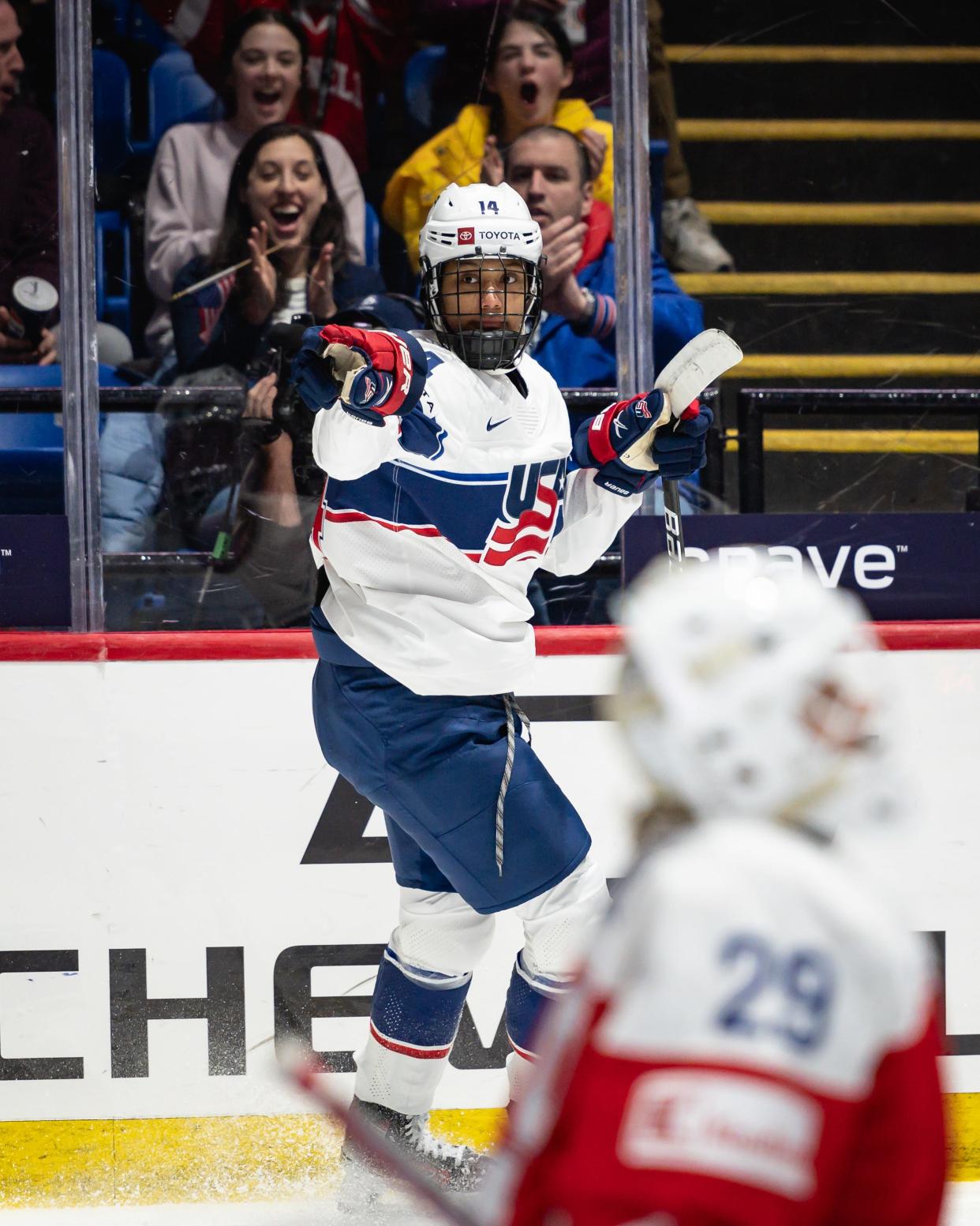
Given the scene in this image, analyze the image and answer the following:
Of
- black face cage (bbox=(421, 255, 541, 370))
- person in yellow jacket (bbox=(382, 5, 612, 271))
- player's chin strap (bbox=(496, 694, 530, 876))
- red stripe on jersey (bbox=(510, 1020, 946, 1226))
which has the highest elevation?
person in yellow jacket (bbox=(382, 5, 612, 271))

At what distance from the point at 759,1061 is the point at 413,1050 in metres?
1.52

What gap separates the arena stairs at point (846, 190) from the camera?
283 centimetres

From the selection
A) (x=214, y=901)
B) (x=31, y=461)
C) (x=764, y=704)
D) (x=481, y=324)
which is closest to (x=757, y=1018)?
(x=764, y=704)

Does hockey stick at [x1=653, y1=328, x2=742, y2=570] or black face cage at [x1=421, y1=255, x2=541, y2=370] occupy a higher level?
black face cage at [x1=421, y1=255, x2=541, y2=370]

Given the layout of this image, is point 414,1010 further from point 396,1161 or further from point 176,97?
point 176,97

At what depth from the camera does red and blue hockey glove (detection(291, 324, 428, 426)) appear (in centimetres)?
184

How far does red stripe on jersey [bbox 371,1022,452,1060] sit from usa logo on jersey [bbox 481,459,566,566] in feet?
2.24

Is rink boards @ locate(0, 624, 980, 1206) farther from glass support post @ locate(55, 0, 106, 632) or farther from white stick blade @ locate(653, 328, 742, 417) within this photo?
white stick blade @ locate(653, 328, 742, 417)

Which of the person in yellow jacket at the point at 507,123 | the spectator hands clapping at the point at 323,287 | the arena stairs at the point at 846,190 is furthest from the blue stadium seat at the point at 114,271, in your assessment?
the arena stairs at the point at 846,190

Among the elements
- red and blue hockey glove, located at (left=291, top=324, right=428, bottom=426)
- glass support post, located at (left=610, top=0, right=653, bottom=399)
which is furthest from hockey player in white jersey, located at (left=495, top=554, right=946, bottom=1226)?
glass support post, located at (left=610, top=0, right=653, bottom=399)

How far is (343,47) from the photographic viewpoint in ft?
9.07

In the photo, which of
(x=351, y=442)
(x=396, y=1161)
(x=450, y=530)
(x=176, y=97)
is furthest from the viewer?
(x=176, y=97)

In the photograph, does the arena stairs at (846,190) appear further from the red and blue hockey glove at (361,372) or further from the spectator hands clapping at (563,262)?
the red and blue hockey glove at (361,372)

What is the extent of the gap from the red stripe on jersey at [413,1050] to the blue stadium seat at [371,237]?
1310 mm
